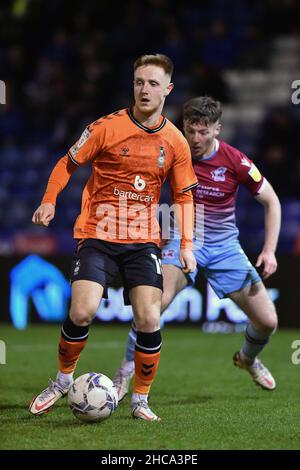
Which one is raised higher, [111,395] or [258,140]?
[111,395]

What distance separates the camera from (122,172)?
18.9 ft

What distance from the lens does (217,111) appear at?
21.9ft

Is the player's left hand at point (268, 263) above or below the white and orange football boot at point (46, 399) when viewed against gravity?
above

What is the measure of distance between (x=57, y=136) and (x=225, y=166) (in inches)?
372

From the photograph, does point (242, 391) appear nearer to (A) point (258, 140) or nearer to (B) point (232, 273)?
(B) point (232, 273)

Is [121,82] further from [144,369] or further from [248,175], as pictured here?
[144,369]

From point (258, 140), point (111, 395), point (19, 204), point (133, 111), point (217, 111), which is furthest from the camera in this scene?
point (19, 204)

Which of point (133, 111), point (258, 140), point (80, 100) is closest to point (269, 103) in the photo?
point (258, 140)

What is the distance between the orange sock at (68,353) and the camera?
5.70 meters

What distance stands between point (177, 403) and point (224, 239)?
1.35m

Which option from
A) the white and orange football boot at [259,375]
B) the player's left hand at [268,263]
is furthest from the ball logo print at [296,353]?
the player's left hand at [268,263]

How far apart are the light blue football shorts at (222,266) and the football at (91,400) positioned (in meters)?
1.60

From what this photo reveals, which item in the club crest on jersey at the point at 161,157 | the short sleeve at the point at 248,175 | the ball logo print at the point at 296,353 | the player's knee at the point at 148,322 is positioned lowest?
the ball logo print at the point at 296,353

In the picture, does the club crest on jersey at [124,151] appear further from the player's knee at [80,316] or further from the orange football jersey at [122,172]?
the player's knee at [80,316]
